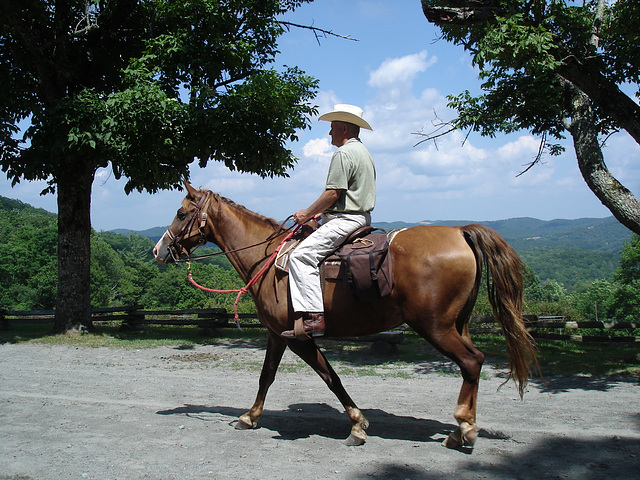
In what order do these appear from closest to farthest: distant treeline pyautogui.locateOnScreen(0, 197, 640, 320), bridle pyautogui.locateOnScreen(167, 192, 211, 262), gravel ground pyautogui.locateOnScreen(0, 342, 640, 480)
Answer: gravel ground pyautogui.locateOnScreen(0, 342, 640, 480) < bridle pyautogui.locateOnScreen(167, 192, 211, 262) < distant treeline pyautogui.locateOnScreen(0, 197, 640, 320)

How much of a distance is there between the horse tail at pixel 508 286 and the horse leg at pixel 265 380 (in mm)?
2438

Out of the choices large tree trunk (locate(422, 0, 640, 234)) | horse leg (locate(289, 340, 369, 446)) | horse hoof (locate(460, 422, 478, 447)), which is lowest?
horse hoof (locate(460, 422, 478, 447))

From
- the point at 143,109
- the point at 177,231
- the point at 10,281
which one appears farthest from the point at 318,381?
the point at 10,281

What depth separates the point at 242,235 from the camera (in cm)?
584

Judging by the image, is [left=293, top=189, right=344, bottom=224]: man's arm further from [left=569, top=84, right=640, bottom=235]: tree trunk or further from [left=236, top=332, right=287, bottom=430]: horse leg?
[left=569, top=84, right=640, bottom=235]: tree trunk

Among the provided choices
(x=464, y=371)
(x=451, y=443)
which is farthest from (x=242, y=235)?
(x=451, y=443)

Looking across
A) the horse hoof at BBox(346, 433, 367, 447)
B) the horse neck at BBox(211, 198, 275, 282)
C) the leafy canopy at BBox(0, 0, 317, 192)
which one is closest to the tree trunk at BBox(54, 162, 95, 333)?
the leafy canopy at BBox(0, 0, 317, 192)

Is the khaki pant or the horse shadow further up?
the khaki pant

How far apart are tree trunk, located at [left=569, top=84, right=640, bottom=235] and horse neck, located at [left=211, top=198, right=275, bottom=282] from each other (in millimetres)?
7059

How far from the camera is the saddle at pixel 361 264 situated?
4887 millimetres

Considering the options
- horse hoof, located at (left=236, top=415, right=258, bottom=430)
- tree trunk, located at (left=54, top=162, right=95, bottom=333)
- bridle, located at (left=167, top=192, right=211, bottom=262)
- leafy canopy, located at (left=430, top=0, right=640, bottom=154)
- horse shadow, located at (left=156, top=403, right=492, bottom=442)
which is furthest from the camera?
tree trunk, located at (left=54, top=162, right=95, bottom=333)

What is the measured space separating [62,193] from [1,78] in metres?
3.23

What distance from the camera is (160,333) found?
51.1 feet

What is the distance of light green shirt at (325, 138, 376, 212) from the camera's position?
5027 millimetres
